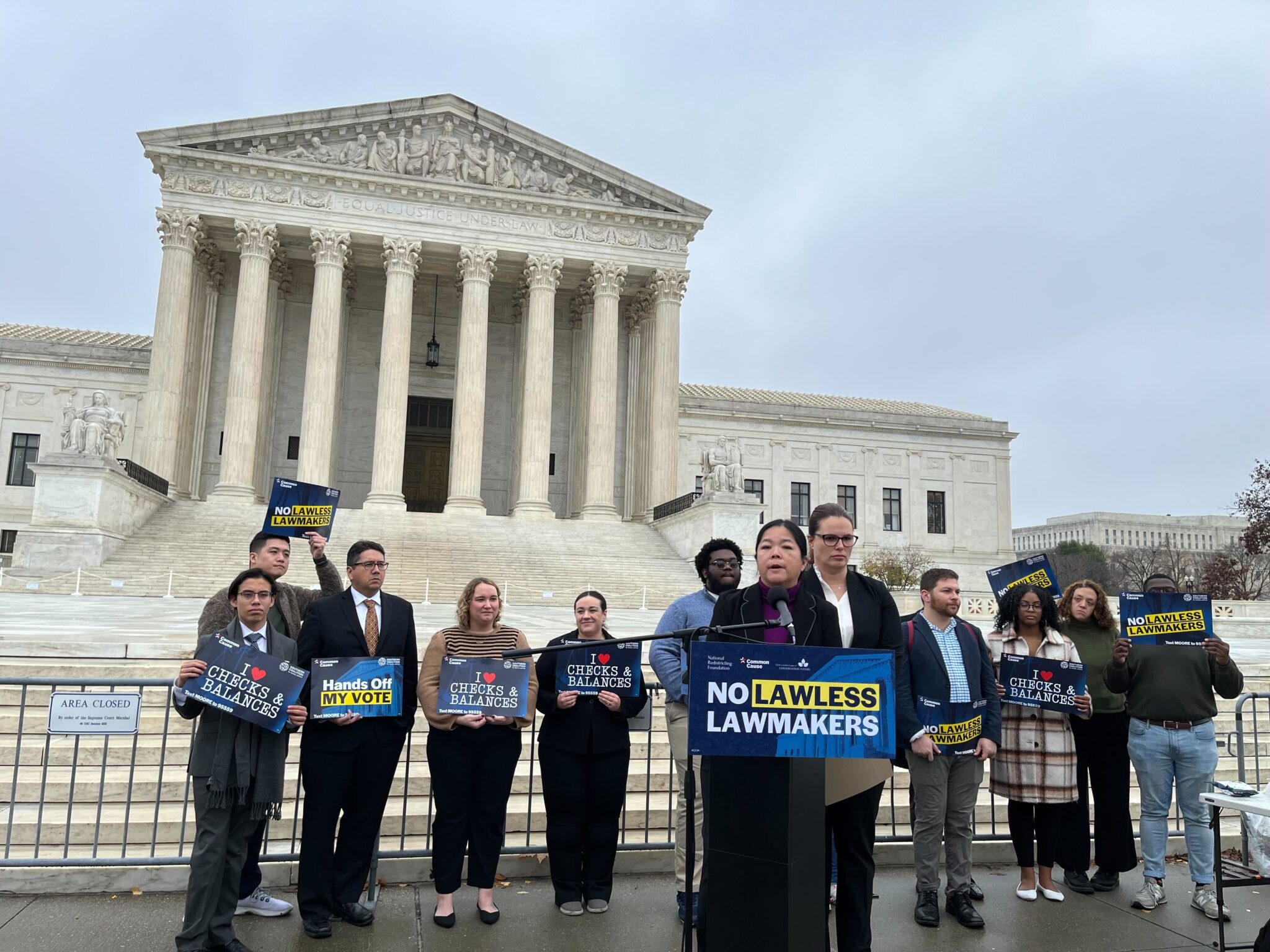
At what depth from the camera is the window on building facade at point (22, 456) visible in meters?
38.6

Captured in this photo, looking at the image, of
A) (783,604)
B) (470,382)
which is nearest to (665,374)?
(470,382)

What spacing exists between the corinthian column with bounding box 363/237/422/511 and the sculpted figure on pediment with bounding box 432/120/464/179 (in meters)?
3.27

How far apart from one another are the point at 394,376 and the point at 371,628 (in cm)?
2829

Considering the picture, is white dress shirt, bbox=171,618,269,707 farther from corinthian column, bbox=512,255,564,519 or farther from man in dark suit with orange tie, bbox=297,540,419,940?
corinthian column, bbox=512,255,564,519

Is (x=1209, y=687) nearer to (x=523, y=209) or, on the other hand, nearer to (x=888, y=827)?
(x=888, y=827)

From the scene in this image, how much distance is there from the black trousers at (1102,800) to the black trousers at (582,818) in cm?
319

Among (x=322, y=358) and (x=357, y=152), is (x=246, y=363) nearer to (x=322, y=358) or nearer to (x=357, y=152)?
(x=322, y=358)

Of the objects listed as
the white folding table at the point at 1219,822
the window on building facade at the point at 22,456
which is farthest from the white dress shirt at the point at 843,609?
the window on building facade at the point at 22,456

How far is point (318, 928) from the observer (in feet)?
16.9

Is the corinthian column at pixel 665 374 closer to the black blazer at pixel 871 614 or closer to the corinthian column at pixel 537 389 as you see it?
the corinthian column at pixel 537 389

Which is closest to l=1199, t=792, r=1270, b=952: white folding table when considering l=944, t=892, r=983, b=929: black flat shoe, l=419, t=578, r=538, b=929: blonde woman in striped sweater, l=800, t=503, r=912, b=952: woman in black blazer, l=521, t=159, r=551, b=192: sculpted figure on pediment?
l=944, t=892, r=983, b=929: black flat shoe

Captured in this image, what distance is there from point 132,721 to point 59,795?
5.35 feet

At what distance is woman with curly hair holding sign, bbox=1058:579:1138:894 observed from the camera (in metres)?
6.32

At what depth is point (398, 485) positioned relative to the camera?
32.2 m
